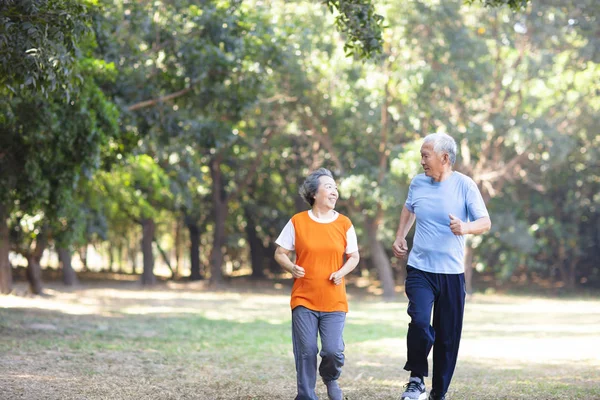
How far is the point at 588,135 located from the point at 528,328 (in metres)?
13.3

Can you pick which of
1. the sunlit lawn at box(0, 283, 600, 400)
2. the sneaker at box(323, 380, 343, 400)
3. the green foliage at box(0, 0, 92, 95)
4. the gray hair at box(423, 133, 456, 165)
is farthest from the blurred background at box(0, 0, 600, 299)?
the sneaker at box(323, 380, 343, 400)

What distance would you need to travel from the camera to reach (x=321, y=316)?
20.2ft

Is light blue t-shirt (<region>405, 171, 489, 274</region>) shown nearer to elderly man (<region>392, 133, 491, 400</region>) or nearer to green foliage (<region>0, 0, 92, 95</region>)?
elderly man (<region>392, 133, 491, 400</region>)

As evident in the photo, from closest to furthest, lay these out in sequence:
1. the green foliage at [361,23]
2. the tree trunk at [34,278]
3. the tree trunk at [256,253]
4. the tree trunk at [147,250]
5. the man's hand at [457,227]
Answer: the man's hand at [457,227], the green foliage at [361,23], the tree trunk at [34,278], the tree trunk at [147,250], the tree trunk at [256,253]

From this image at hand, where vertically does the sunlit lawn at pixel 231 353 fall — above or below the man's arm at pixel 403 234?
below

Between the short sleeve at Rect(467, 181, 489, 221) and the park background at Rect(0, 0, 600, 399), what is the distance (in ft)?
6.46

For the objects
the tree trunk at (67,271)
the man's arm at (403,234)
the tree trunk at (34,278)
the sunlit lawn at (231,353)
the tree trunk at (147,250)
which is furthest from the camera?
the tree trunk at (147,250)

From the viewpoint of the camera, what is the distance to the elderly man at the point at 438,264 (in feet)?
20.5

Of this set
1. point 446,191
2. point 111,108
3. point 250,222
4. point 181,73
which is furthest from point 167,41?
point 250,222

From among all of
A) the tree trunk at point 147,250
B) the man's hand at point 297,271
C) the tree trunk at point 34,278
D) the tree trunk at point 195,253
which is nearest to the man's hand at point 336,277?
the man's hand at point 297,271

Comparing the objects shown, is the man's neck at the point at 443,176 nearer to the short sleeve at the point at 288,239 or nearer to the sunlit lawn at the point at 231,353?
the short sleeve at the point at 288,239

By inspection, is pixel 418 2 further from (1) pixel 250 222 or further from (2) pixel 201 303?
(1) pixel 250 222

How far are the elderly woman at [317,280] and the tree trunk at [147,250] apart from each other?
93.2 ft

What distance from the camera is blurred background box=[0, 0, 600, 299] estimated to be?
11844mm
